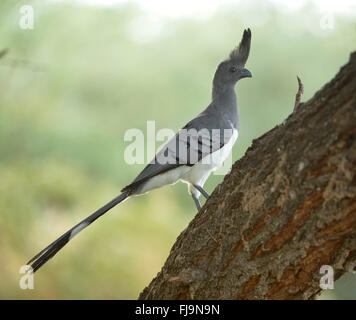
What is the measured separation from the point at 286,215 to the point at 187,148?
165 cm

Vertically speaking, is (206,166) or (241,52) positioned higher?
(241,52)

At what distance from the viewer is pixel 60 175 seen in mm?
5395

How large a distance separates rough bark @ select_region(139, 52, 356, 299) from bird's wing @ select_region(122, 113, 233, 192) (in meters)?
1.17

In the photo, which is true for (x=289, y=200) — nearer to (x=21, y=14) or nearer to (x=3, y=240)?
(x=21, y=14)

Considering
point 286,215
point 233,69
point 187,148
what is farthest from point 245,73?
point 286,215

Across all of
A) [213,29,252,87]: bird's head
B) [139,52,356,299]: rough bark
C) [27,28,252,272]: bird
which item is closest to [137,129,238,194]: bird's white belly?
[27,28,252,272]: bird

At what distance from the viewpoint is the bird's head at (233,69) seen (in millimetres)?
3996

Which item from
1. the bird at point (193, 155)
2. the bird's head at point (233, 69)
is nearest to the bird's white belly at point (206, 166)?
the bird at point (193, 155)

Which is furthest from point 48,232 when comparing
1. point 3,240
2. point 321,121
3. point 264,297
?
point 321,121

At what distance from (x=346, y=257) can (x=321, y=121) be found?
538 mm

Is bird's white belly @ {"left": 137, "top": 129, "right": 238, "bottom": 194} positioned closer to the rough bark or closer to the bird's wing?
the bird's wing

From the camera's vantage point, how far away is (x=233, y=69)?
160 inches

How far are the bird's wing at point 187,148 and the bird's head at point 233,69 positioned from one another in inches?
25.8

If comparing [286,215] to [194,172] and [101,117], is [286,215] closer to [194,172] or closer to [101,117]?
[194,172]
